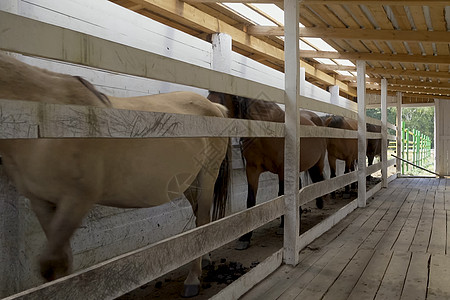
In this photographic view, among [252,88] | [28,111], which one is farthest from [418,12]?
[28,111]

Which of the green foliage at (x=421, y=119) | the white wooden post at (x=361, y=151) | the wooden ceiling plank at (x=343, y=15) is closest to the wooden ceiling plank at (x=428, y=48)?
the white wooden post at (x=361, y=151)

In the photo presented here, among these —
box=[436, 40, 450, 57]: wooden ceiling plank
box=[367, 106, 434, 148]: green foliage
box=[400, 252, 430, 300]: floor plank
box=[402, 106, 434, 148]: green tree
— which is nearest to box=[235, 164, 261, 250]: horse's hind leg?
box=[400, 252, 430, 300]: floor plank

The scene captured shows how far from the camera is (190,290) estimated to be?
A: 242 cm

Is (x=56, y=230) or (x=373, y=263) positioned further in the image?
(x=373, y=263)

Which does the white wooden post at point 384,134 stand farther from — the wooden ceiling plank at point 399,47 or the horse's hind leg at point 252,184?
the horse's hind leg at point 252,184

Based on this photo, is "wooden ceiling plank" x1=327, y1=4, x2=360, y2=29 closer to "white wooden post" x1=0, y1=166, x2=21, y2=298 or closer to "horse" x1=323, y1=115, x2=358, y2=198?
"horse" x1=323, y1=115, x2=358, y2=198

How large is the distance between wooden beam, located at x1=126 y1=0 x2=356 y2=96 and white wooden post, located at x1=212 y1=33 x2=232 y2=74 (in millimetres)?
106

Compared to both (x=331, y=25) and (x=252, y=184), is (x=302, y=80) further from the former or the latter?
(x=252, y=184)

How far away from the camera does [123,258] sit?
4.65 ft

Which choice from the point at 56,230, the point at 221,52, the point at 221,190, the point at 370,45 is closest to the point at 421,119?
the point at 370,45

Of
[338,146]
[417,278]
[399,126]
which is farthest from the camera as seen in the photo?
[399,126]

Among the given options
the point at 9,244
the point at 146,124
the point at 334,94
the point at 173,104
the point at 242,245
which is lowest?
the point at 242,245

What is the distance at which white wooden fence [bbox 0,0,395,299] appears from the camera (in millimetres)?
1104

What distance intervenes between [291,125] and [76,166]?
5.28 feet
